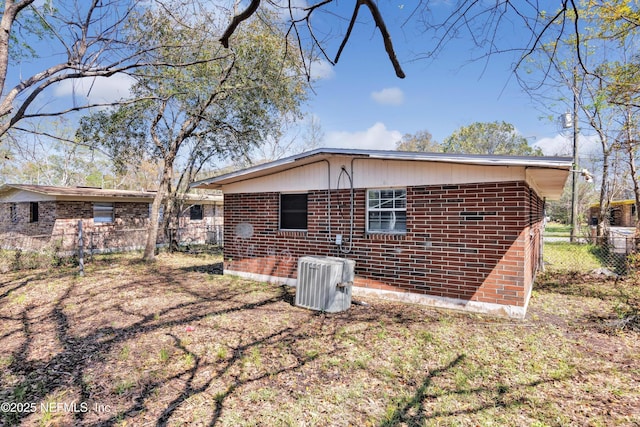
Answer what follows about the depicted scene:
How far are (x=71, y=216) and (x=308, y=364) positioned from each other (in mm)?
15417

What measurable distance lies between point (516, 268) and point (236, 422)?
4.71m

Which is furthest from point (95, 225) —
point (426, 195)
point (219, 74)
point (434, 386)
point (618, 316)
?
point (618, 316)

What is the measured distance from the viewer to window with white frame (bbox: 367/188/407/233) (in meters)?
6.34

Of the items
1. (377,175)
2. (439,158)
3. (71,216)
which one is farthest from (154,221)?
(439,158)

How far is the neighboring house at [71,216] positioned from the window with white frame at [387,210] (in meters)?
10.2

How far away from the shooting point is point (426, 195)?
598 centimetres

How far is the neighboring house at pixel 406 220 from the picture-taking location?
5281 millimetres

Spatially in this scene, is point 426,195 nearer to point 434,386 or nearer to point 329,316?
point 329,316

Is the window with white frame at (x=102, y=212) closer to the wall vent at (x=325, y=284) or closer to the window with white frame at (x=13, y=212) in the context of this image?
the window with white frame at (x=13, y=212)

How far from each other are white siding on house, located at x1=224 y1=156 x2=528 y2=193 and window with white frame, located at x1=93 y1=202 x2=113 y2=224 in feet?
35.8

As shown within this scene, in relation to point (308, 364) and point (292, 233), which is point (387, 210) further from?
point (308, 364)

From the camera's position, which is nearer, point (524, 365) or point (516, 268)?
point (524, 365)

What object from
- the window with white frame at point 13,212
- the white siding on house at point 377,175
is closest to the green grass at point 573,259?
the white siding on house at point 377,175

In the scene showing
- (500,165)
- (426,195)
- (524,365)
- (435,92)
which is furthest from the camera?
(426,195)
